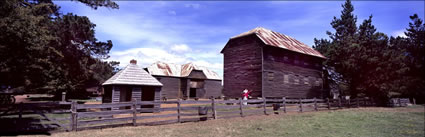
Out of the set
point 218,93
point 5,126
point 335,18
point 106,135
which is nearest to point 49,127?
point 5,126

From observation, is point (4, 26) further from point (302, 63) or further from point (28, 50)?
point (302, 63)

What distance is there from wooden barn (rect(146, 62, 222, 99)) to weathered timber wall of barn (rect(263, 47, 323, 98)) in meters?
17.9

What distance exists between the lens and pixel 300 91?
989 inches

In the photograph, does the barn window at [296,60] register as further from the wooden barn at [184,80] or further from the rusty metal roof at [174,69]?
the rusty metal roof at [174,69]

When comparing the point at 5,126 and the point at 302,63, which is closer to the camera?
the point at 5,126

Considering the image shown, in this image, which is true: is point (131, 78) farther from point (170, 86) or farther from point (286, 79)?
point (170, 86)

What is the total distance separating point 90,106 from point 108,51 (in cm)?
2909

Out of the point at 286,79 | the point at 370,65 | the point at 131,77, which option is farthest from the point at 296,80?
the point at 131,77

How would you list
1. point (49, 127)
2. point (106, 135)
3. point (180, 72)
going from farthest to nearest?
point (180, 72) → point (49, 127) → point (106, 135)

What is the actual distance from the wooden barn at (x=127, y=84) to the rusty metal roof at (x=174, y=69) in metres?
16.8

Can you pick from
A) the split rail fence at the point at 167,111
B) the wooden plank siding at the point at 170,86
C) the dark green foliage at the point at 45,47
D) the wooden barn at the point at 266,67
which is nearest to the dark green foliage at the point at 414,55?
the split rail fence at the point at 167,111

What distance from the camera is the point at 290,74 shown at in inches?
948

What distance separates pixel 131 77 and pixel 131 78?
0.11 meters

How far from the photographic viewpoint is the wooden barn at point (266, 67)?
2166 centimetres
